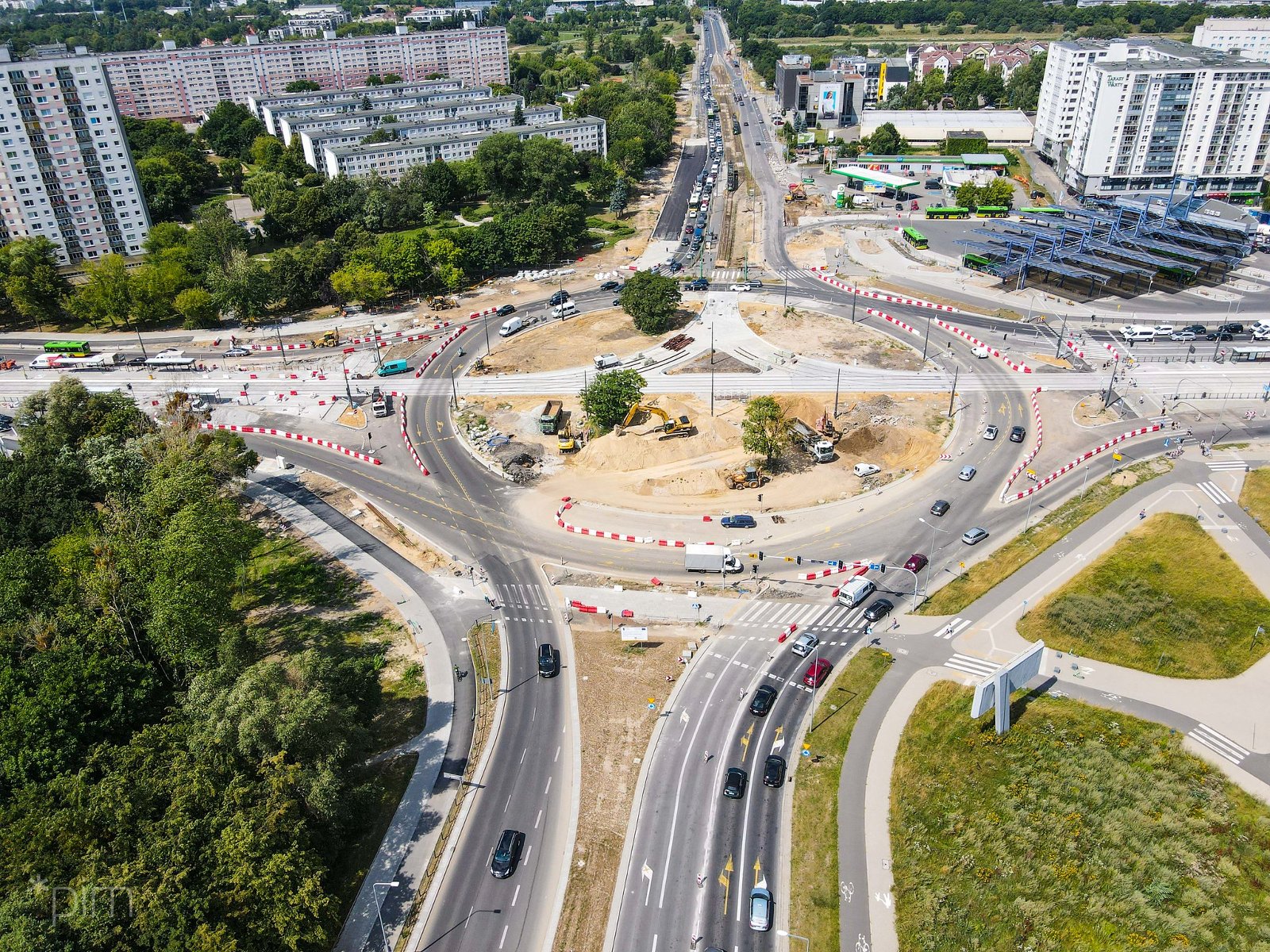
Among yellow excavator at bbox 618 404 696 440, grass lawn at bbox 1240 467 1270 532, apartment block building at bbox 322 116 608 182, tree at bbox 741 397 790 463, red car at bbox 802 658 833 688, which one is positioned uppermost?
apartment block building at bbox 322 116 608 182

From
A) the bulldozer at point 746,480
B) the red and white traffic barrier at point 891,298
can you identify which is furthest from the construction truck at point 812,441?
the red and white traffic barrier at point 891,298

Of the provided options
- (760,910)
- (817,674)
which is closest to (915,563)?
(817,674)

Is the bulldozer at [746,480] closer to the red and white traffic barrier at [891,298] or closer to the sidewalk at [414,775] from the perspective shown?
the sidewalk at [414,775]

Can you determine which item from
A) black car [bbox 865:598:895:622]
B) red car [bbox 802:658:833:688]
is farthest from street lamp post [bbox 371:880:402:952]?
black car [bbox 865:598:895:622]

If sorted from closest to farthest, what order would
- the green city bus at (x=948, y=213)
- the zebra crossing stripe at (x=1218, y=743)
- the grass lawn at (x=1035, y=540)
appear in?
the zebra crossing stripe at (x=1218, y=743) → the grass lawn at (x=1035, y=540) → the green city bus at (x=948, y=213)

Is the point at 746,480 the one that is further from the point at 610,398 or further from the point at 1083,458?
the point at 1083,458

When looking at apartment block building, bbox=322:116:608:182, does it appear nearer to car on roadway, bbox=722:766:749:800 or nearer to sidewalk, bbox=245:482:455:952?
sidewalk, bbox=245:482:455:952
